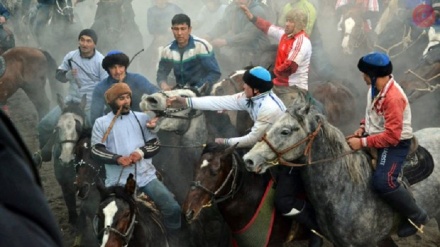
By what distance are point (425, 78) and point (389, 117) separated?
5.70 m

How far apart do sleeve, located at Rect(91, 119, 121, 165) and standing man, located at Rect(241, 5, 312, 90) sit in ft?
12.1

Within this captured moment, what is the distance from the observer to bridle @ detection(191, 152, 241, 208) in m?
5.02

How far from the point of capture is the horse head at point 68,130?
6.84m

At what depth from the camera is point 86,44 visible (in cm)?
785

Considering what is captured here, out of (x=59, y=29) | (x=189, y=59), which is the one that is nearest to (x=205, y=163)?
(x=189, y=59)

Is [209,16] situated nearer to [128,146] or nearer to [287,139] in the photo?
[128,146]

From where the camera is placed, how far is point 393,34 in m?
13.1

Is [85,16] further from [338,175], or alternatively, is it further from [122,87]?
[338,175]

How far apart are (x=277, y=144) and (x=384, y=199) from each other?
1449 mm

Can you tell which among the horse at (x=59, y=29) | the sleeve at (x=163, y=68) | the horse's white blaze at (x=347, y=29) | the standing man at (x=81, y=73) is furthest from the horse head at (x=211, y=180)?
the horse at (x=59, y=29)

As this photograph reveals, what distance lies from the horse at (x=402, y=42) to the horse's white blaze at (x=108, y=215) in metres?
9.68

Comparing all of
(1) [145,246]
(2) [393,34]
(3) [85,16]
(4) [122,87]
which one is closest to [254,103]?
(4) [122,87]

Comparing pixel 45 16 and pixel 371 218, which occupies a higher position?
pixel 45 16

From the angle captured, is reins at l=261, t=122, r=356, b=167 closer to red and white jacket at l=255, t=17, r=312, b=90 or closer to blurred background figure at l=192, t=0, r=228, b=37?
red and white jacket at l=255, t=17, r=312, b=90
